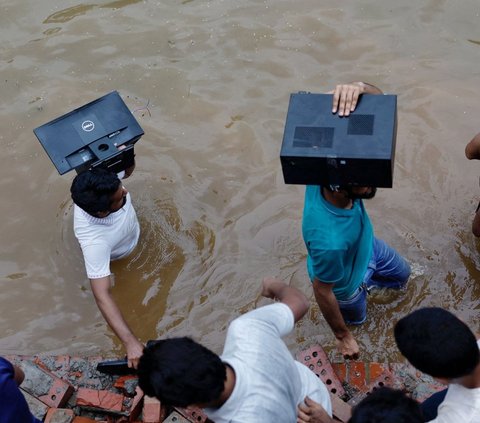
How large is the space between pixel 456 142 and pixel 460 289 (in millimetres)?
1590

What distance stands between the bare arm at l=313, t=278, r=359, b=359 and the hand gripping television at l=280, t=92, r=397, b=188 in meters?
0.69

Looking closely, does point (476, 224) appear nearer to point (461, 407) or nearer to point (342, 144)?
point (342, 144)

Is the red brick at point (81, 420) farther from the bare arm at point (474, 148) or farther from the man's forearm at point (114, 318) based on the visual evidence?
the bare arm at point (474, 148)

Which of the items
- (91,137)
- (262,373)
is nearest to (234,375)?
(262,373)

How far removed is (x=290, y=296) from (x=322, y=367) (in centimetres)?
105

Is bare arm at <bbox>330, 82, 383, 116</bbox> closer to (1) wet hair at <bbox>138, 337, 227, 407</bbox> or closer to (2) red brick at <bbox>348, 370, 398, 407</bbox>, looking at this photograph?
(1) wet hair at <bbox>138, 337, 227, 407</bbox>

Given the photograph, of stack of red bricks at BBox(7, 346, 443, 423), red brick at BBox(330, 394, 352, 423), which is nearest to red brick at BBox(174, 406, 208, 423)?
stack of red bricks at BBox(7, 346, 443, 423)

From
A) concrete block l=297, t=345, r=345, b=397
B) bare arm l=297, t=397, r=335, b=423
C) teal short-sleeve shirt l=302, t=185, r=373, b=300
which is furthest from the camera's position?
concrete block l=297, t=345, r=345, b=397

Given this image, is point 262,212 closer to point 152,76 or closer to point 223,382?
point 152,76

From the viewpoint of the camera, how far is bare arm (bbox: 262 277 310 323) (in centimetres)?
309

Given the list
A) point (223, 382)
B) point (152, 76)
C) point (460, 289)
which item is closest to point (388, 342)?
point (460, 289)

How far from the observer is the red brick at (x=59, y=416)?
3.86 meters

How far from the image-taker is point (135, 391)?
4.18 metres

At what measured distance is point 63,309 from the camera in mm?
5047
